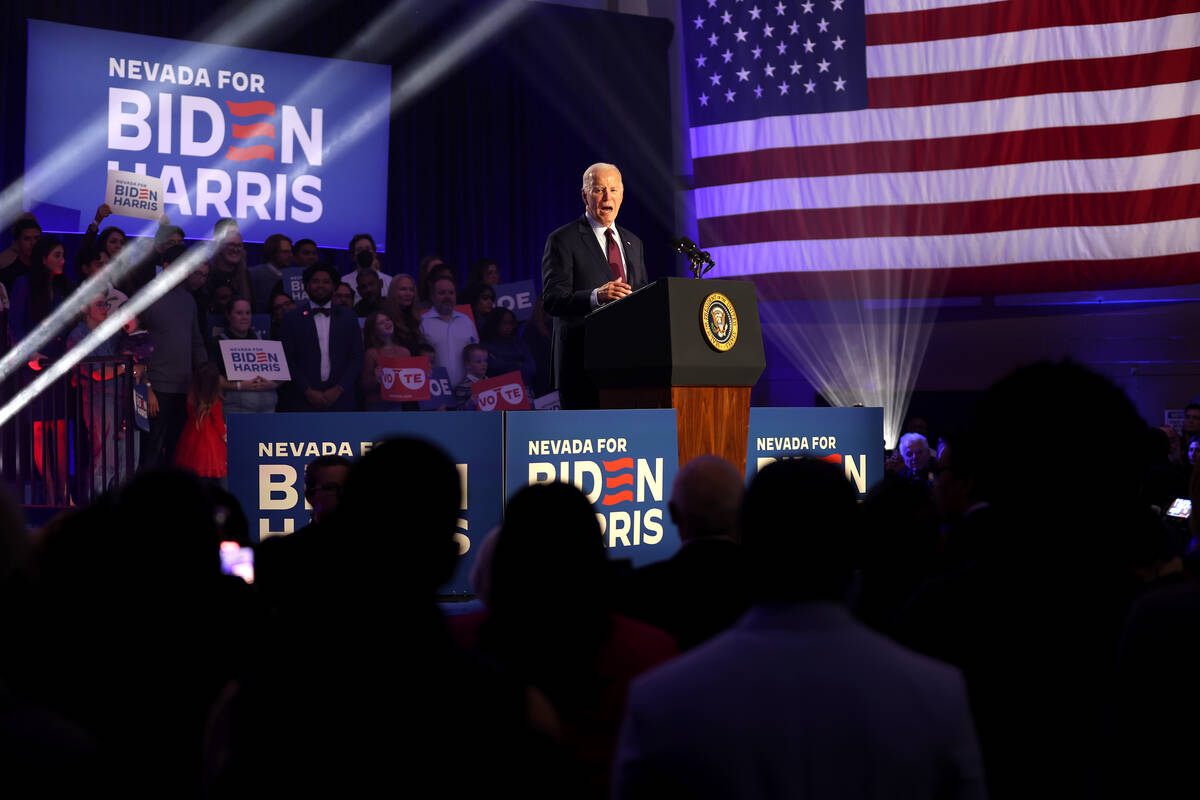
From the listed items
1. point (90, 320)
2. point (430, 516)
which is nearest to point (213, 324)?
point (90, 320)

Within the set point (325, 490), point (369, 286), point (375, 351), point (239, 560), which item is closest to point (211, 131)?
point (369, 286)

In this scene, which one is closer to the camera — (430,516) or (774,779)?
(774,779)

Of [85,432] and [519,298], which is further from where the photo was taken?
[519,298]

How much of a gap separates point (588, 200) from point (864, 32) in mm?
4535

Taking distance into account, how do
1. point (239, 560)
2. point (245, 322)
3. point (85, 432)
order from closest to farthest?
point (239, 560), point (85, 432), point (245, 322)

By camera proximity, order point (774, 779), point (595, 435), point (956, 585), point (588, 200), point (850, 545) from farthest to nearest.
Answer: point (588, 200) < point (595, 435) < point (956, 585) < point (850, 545) < point (774, 779)

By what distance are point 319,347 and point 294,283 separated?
24.6 inches

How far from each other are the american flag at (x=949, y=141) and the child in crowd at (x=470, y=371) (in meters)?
1.85

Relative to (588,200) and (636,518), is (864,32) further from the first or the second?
(636,518)

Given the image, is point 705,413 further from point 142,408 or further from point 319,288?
point 319,288

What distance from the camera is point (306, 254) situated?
24.4 feet

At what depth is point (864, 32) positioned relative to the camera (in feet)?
23.3

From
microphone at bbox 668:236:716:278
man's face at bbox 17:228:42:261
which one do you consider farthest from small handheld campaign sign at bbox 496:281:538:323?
microphone at bbox 668:236:716:278

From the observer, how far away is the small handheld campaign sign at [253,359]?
259 inches
